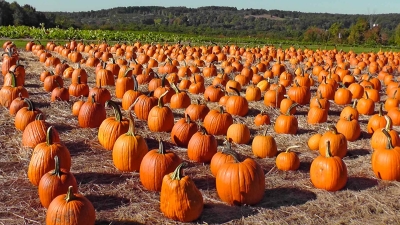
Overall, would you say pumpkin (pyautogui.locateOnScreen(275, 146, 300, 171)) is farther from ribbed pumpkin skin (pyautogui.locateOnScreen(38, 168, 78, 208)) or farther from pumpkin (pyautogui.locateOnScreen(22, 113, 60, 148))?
pumpkin (pyautogui.locateOnScreen(22, 113, 60, 148))

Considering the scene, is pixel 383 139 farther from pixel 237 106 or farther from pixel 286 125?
pixel 237 106

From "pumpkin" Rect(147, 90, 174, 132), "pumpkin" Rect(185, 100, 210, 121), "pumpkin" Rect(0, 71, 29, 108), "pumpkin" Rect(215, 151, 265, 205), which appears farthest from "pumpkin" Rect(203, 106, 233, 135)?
"pumpkin" Rect(0, 71, 29, 108)

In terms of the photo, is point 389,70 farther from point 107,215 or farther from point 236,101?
point 107,215

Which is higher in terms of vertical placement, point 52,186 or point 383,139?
point 383,139

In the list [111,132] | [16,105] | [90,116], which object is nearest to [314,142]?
[111,132]

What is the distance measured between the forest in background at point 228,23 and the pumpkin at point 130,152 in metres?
42.9

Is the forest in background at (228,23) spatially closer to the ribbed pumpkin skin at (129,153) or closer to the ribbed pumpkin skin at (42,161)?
the ribbed pumpkin skin at (129,153)

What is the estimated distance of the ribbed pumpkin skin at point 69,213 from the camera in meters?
Result: 4.38

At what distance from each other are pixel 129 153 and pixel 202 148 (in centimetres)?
110

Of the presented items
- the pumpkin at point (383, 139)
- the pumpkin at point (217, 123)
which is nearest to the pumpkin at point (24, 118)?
the pumpkin at point (217, 123)

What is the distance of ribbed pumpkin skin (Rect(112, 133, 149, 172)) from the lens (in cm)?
610

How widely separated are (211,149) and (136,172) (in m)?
1.15

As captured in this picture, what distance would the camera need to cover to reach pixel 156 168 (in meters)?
5.53

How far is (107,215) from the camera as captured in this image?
193 inches
